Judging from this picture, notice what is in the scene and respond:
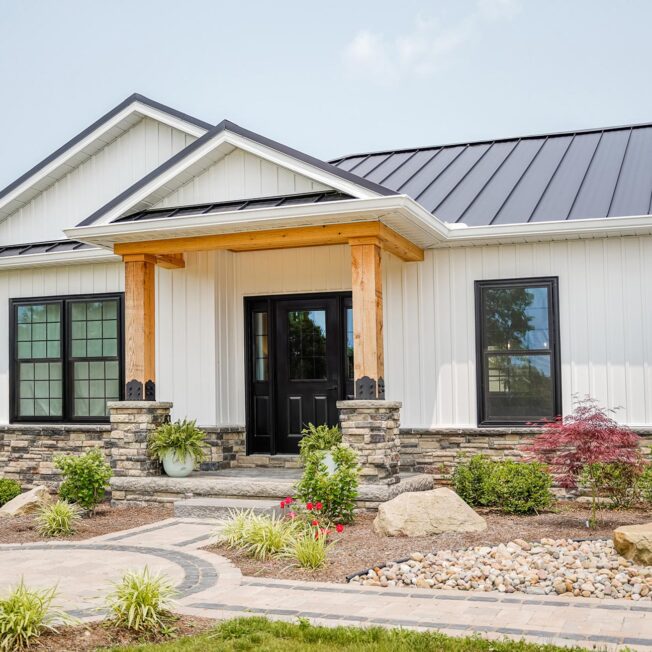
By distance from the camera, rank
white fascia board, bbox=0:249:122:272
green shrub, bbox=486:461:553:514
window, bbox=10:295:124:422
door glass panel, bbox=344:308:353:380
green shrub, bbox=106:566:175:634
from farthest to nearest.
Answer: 1. window, bbox=10:295:124:422
2. white fascia board, bbox=0:249:122:272
3. door glass panel, bbox=344:308:353:380
4. green shrub, bbox=486:461:553:514
5. green shrub, bbox=106:566:175:634

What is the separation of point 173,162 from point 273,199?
4.85 ft

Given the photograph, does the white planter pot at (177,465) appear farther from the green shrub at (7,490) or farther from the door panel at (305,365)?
the green shrub at (7,490)

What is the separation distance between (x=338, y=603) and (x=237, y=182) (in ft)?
21.6

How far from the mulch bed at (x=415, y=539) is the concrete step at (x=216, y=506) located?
1.27 metres

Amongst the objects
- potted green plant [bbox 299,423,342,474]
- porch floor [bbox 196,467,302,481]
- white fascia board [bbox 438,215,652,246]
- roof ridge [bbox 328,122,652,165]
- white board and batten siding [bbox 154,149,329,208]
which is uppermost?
roof ridge [bbox 328,122,652,165]

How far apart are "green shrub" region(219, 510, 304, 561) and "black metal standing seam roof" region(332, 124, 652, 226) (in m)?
5.34

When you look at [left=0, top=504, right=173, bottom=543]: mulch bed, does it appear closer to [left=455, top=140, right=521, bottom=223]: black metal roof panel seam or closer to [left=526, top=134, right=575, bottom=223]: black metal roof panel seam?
[left=455, top=140, right=521, bottom=223]: black metal roof panel seam

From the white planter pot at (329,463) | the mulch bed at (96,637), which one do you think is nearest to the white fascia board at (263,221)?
the white planter pot at (329,463)

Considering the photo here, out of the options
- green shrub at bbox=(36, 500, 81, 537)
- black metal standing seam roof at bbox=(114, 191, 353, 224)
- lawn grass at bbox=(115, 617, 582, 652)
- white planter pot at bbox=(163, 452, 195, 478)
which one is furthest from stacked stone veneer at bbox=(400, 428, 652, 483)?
lawn grass at bbox=(115, 617, 582, 652)

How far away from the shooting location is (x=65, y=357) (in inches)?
526

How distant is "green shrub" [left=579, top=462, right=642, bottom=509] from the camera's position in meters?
9.46

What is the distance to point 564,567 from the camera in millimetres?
6836

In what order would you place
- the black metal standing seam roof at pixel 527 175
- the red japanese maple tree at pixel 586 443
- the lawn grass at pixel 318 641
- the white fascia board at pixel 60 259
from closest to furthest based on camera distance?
1. the lawn grass at pixel 318 641
2. the red japanese maple tree at pixel 586 443
3. the black metal standing seam roof at pixel 527 175
4. the white fascia board at pixel 60 259

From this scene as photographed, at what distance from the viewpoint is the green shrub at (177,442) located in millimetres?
11195
